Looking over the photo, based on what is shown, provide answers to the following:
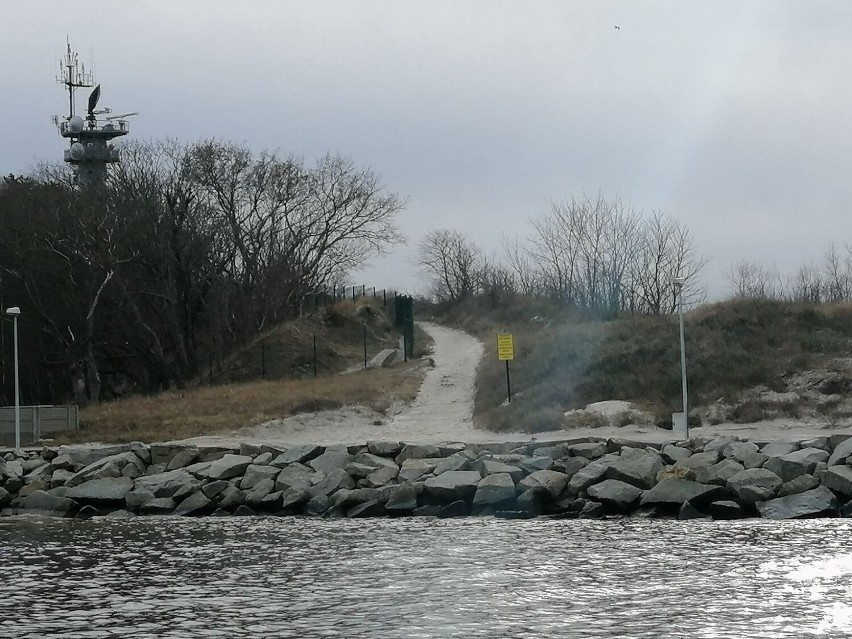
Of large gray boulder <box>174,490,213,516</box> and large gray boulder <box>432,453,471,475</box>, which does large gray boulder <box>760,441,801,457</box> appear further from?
large gray boulder <box>174,490,213,516</box>

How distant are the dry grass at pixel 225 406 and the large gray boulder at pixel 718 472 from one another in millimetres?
16568

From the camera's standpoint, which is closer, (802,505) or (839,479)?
(802,505)

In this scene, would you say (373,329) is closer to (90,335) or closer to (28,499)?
(90,335)

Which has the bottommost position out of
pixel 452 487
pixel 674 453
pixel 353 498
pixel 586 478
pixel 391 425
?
pixel 353 498

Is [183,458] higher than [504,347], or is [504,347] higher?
[504,347]

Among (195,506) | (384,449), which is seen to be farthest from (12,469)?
(384,449)

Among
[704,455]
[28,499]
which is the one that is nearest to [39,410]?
[28,499]

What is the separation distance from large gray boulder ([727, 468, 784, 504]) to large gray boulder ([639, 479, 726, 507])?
36cm

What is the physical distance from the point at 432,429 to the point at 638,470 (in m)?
12.4

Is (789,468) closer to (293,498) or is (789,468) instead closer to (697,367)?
(293,498)

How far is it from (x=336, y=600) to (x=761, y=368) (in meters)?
24.0

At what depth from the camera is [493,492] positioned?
78.1ft

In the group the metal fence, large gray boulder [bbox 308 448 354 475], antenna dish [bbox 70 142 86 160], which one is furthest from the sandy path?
antenna dish [bbox 70 142 86 160]

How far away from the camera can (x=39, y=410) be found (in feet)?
123
